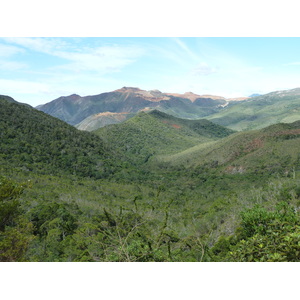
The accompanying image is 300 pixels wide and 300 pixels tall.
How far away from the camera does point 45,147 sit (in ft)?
163

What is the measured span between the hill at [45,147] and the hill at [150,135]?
19427mm

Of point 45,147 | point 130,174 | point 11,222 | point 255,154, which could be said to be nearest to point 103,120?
point 130,174

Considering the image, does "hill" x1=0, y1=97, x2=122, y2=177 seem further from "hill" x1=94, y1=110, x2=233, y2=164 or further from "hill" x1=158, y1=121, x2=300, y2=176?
"hill" x1=158, y1=121, x2=300, y2=176

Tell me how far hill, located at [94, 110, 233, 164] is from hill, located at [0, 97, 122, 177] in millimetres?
19427

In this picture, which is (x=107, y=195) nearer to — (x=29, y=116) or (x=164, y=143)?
(x=29, y=116)

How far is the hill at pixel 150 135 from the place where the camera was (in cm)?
8788

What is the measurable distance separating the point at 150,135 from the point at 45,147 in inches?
2181

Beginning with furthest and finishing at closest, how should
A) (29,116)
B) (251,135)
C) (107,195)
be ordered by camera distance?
(251,135) → (29,116) → (107,195)

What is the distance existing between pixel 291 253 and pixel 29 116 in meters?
59.3

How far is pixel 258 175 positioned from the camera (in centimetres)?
4444

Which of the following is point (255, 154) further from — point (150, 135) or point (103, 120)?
point (103, 120)

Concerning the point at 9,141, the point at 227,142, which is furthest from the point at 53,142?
the point at 227,142

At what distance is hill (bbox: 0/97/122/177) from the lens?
4247 cm

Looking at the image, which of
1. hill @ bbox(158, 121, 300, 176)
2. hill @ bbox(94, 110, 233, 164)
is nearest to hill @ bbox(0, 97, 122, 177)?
hill @ bbox(94, 110, 233, 164)
